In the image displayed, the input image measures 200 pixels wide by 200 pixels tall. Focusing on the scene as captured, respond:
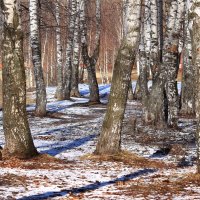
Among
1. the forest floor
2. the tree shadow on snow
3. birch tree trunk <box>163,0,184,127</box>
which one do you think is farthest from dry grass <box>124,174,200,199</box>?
birch tree trunk <box>163,0,184,127</box>

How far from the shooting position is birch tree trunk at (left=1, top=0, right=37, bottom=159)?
8.68m

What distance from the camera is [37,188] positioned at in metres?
6.46

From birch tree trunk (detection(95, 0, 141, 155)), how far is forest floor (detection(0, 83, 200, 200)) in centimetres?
41

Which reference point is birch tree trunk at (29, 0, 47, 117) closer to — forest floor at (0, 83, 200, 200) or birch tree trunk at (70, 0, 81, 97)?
forest floor at (0, 83, 200, 200)

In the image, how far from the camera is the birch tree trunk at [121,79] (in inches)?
368

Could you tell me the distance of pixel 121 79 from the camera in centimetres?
945

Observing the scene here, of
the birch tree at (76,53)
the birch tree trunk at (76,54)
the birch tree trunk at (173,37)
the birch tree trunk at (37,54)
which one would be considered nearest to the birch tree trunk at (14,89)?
the birch tree trunk at (173,37)

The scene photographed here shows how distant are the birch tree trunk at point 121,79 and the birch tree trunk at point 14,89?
157 centimetres

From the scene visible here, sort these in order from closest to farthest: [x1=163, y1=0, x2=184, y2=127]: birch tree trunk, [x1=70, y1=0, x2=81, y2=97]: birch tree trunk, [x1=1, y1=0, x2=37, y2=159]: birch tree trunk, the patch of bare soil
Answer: the patch of bare soil
[x1=1, y1=0, x2=37, y2=159]: birch tree trunk
[x1=163, y1=0, x2=184, y2=127]: birch tree trunk
[x1=70, y1=0, x2=81, y2=97]: birch tree trunk

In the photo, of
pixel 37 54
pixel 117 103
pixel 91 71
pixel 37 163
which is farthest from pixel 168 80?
pixel 91 71

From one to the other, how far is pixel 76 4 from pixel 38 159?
49.4ft

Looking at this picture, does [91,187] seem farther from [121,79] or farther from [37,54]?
[37,54]

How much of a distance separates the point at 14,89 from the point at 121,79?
6.83 feet

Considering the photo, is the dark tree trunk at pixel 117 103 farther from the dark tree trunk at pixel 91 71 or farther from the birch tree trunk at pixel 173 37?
the dark tree trunk at pixel 91 71
